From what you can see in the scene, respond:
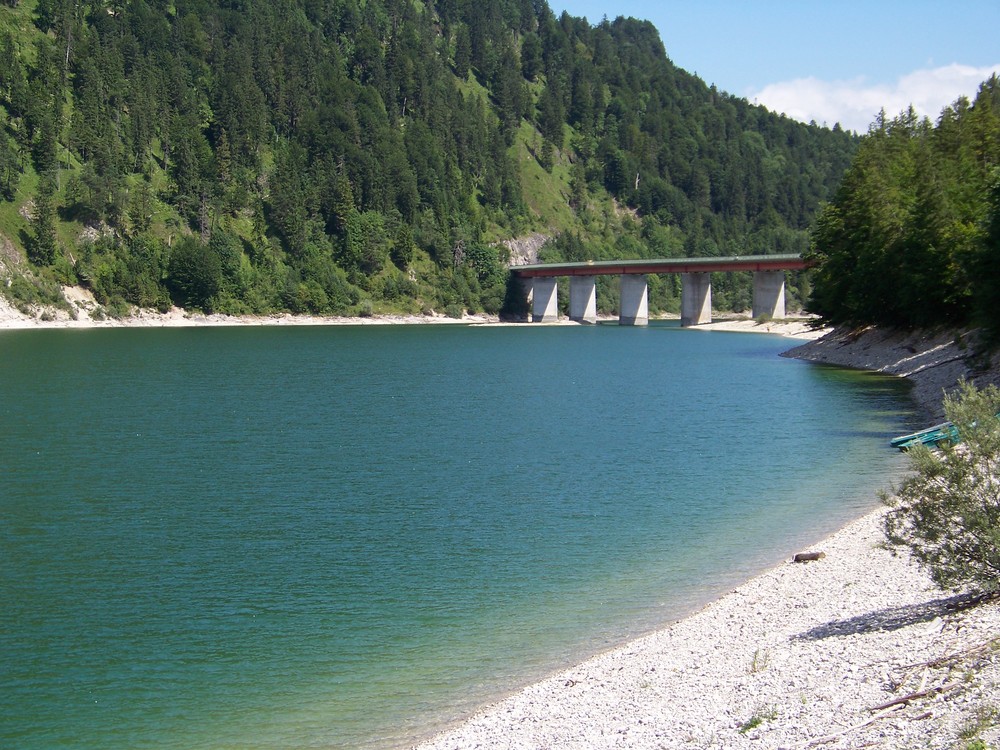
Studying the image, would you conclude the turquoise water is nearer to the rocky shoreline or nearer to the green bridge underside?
the rocky shoreline

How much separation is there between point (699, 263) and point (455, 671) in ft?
549

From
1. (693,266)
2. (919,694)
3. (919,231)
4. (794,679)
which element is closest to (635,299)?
(693,266)

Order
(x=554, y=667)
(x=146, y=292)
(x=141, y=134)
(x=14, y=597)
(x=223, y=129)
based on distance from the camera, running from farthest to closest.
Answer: (x=223, y=129) < (x=141, y=134) < (x=146, y=292) < (x=14, y=597) < (x=554, y=667)

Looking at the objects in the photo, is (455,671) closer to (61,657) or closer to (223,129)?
(61,657)

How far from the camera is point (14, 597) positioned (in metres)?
24.1

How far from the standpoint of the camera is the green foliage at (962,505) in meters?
16.5

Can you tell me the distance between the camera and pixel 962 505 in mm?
16609

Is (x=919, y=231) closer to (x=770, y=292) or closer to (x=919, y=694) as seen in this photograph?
(x=919, y=694)

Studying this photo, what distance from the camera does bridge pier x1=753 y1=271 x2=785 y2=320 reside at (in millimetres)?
175375

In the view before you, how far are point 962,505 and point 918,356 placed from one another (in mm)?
64318

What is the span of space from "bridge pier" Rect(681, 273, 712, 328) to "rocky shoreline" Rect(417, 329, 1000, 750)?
166 metres

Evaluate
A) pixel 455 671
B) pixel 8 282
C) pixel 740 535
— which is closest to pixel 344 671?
pixel 455 671

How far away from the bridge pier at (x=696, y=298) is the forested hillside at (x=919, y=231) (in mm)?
62931

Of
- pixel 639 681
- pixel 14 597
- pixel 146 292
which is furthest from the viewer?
pixel 146 292
